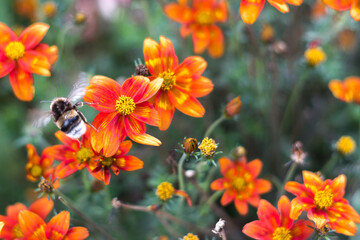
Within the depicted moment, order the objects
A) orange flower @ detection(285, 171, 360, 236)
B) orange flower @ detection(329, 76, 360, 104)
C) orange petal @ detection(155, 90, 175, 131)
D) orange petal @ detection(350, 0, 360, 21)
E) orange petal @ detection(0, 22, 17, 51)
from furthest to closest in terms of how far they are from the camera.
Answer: orange flower @ detection(329, 76, 360, 104) < orange petal @ detection(0, 22, 17, 51) < orange petal @ detection(350, 0, 360, 21) < orange petal @ detection(155, 90, 175, 131) < orange flower @ detection(285, 171, 360, 236)

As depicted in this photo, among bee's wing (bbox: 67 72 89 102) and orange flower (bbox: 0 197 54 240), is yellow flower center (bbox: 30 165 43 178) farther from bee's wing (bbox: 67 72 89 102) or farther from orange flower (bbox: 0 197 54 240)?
bee's wing (bbox: 67 72 89 102)

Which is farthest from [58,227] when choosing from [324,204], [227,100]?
[227,100]

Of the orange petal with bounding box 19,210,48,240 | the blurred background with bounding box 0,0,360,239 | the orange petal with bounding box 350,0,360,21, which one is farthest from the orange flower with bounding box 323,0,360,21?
the orange petal with bounding box 19,210,48,240

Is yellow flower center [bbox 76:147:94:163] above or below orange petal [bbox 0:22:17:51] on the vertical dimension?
below

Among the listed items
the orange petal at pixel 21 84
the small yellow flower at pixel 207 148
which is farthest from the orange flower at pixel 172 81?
the orange petal at pixel 21 84

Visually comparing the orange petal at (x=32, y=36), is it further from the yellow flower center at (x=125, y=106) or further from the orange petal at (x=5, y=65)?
the yellow flower center at (x=125, y=106)
